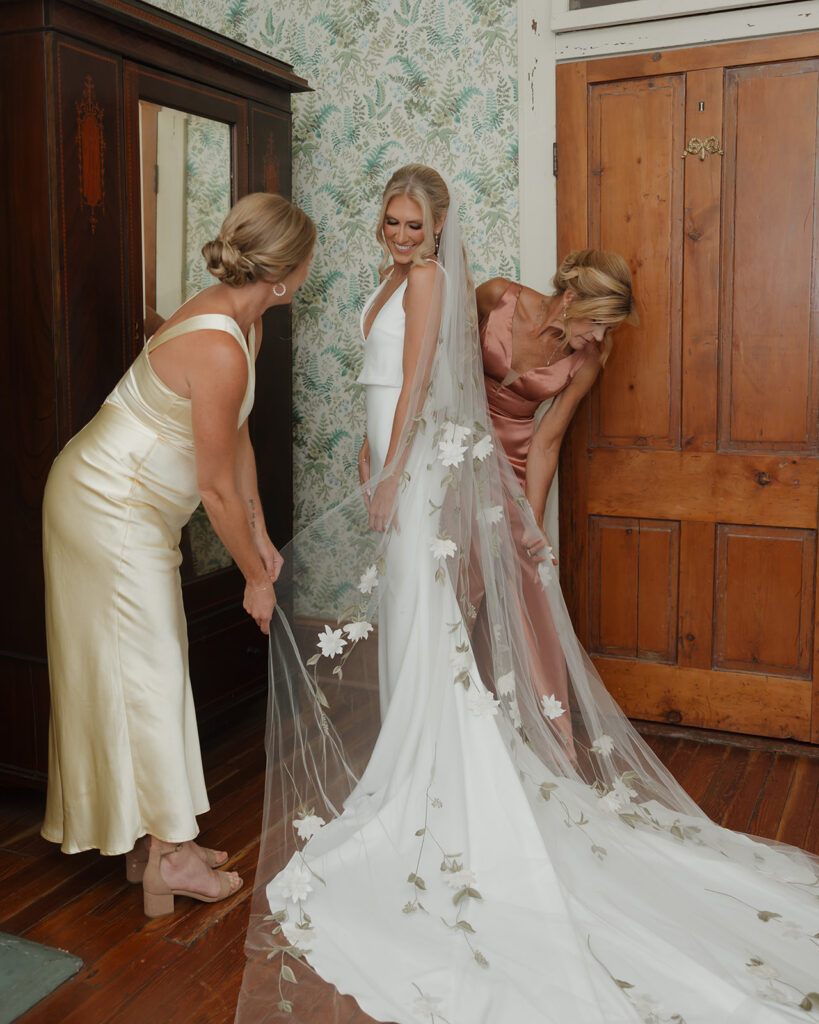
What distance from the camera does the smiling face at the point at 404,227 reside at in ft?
8.43

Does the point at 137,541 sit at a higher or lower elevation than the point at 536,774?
higher

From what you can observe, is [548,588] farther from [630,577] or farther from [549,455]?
[630,577]

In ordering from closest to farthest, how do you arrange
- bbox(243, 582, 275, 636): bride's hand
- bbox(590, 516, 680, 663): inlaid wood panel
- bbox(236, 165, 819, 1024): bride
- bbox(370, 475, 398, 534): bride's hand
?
bbox(236, 165, 819, 1024): bride < bbox(243, 582, 275, 636): bride's hand < bbox(370, 475, 398, 534): bride's hand < bbox(590, 516, 680, 663): inlaid wood panel

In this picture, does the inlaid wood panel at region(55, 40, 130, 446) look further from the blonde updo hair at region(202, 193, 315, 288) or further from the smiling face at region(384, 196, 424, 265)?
the smiling face at region(384, 196, 424, 265)

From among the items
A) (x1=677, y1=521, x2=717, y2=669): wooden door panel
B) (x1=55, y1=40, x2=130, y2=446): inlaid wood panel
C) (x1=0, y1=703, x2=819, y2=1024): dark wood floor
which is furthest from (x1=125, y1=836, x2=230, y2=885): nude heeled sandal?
(x1=677, y1=521, x2=717, y2=669): wooden door panel

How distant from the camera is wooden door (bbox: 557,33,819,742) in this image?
3.19 meters

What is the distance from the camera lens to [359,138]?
3.75 metres

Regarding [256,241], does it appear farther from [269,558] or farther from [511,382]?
[511,382]

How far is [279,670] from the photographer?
2346 mm

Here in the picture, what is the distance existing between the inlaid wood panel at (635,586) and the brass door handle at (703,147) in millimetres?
1207

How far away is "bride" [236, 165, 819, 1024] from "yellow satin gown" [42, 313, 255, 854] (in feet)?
0.84

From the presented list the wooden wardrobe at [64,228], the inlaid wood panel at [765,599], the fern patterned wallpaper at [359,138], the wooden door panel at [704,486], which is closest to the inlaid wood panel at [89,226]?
the wooden wardrobe at [64,228]

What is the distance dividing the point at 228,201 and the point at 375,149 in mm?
781

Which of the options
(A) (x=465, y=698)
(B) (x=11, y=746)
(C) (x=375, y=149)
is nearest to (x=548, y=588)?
(A) (x=465, y=698)
